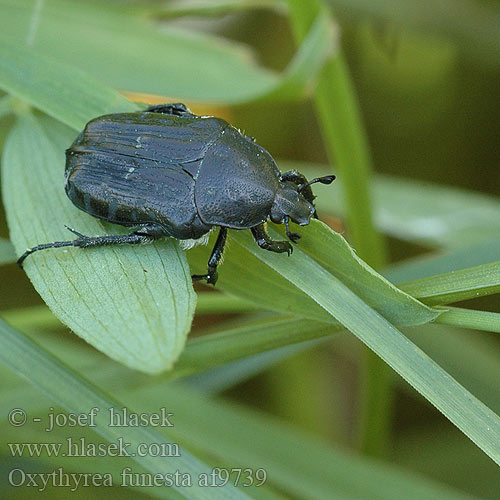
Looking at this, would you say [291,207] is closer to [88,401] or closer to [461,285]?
[461,285]

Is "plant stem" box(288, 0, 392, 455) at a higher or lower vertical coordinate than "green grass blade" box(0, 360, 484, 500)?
higher

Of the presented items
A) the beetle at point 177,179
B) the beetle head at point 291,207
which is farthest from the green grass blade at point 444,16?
the beetle head at point 291,207

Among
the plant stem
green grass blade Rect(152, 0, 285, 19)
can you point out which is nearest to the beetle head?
the plant stem

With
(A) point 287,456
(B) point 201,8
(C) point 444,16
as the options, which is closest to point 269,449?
(A) point 287,456

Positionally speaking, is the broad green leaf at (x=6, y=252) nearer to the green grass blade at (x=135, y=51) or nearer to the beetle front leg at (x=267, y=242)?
the beetle front leg at (x=267, y=242)

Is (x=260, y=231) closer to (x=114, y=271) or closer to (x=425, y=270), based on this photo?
(x=114, y=271)

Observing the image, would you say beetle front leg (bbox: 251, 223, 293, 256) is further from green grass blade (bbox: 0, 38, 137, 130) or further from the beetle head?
green grass blade (bbox: 0, 38, 137, 130)
